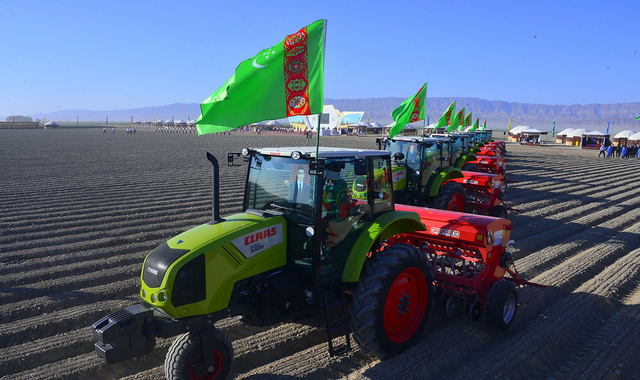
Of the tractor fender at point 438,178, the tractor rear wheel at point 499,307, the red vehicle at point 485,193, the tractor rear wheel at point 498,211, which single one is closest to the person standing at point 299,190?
the tractor rear wheel at point 499,307

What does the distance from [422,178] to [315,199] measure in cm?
561

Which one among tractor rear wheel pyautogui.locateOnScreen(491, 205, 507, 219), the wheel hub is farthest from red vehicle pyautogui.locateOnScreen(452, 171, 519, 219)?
the wheel hub

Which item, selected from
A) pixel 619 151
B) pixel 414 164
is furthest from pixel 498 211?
pixel 619 151

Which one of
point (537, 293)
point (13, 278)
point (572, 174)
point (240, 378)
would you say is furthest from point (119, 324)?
point (572, 174)

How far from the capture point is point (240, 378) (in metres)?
3.65

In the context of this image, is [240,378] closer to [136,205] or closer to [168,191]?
[136,205]

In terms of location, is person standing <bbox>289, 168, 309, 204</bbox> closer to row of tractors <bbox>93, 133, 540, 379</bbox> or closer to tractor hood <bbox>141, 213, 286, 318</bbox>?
row of tractors <bbox>93, 133, 540, 379</bbox>

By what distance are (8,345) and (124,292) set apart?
4.37ft

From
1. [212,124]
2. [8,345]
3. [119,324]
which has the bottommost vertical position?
[8,345]

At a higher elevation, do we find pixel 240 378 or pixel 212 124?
pixel 212 124

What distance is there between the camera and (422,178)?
28.8 feet

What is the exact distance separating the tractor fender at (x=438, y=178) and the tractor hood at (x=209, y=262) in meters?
5.70

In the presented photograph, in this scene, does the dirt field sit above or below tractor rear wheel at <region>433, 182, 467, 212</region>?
below

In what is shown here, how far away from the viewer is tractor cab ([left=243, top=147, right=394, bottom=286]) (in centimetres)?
359
